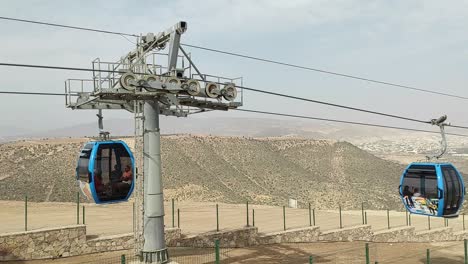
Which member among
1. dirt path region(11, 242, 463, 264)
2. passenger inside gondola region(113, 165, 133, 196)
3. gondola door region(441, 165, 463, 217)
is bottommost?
dirt path region(11, 242, 463, 264)

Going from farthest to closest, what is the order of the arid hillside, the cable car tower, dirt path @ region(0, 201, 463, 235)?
the arid hillside
dirt path @ region(0, 201, 463, 235)
the cable car tower

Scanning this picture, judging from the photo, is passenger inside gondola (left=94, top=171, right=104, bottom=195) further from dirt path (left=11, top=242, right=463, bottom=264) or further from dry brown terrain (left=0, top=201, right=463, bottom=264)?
dry brown terrain (left=0, top=201, right=463, bottom=264)

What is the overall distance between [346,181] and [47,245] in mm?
73364

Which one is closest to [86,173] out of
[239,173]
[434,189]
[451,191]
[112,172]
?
[112,172]

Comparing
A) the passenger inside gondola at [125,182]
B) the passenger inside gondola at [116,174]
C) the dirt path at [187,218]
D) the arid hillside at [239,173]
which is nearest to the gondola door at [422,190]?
the dirt path at [187,218]

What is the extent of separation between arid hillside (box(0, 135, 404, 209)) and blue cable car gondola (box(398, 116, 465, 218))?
35581mm

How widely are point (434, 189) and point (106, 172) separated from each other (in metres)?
13.7

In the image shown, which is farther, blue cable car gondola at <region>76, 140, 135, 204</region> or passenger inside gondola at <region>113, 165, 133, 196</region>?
passenger inside gondola at <region>113, 165, 133, 196</region>

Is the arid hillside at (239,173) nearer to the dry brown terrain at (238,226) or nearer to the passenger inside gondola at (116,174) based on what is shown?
the dry brown terrain at (238,226)

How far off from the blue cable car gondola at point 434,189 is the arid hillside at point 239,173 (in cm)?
3558

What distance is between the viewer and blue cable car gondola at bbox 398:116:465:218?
677 inches

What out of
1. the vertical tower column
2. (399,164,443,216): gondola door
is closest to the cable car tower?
the vertical tower column

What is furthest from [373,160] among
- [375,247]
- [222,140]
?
[375,247]

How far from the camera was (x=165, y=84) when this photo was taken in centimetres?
1365
